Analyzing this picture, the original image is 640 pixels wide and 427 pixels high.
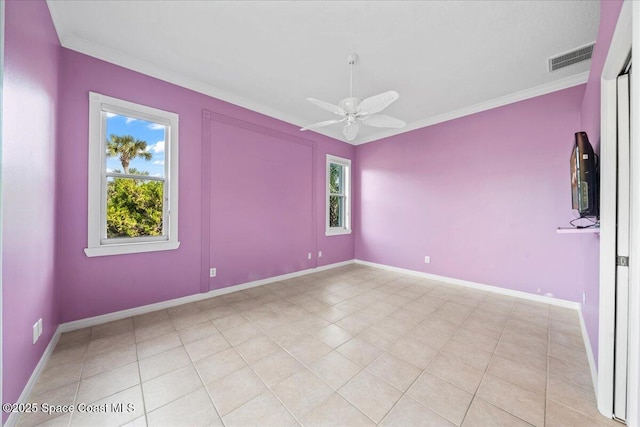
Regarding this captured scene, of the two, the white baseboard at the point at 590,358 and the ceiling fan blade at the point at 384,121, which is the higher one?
the ceiling fan blade at the point at 384,121

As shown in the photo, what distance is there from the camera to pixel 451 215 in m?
3.96

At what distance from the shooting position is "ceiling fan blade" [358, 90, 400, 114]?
2.11 m

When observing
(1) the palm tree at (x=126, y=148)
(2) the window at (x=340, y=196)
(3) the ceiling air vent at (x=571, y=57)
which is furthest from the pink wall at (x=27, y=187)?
(3) the ceiling air vent at (x=571, y=57)

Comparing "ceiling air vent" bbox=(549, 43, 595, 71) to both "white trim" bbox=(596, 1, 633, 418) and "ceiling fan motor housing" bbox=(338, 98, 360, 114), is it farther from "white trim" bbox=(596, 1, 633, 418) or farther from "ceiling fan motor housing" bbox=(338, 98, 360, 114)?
"ceiling fan motor housing" bbox=(338, 98, 360, 114)

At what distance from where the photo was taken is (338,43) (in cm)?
235

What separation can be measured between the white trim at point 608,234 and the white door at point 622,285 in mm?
19

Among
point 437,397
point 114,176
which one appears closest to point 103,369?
point 114,176

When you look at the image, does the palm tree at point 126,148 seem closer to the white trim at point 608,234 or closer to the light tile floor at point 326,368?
the light tile floor at point 326,368

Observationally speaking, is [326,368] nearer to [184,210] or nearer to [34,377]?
[34,377]

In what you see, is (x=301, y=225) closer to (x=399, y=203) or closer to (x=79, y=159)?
(x=399, y=203)

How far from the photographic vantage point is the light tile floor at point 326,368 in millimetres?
1416

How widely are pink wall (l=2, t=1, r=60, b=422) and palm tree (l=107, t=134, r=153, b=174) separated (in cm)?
51

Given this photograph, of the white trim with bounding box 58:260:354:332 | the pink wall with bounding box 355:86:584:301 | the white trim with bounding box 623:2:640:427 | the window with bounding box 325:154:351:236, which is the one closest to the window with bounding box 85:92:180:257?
the white trim with bounding box 58:260:354:332

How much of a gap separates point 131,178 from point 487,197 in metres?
4.73
